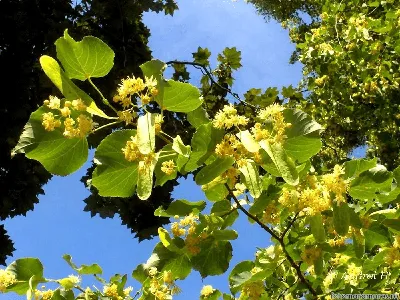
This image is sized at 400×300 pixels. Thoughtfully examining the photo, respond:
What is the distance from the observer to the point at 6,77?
570 centimetres

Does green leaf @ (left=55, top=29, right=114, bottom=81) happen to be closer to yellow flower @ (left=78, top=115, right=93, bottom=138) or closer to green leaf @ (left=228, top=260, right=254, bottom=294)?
yellow flower @ (left=78, top=115, right=93, bottom=138)

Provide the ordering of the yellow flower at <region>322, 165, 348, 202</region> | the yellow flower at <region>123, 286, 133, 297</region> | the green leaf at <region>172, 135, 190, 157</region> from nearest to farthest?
the green leaf at <region>172, 135, 190, 157</region> < the yellow flower at <region>322, 165, 348, 202</region> < the yellow flower at <region>123, 286, 133, 297</region>

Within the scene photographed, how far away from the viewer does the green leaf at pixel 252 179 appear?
3.85 ft

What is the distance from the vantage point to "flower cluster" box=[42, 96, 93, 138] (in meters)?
1.27

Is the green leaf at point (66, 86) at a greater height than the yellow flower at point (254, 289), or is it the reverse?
the green leaf at point (66, 86)

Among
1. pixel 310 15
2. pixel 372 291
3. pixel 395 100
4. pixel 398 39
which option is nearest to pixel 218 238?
pixel 372 291

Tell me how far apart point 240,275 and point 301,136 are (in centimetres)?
66

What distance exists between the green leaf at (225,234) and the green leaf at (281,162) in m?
0.38

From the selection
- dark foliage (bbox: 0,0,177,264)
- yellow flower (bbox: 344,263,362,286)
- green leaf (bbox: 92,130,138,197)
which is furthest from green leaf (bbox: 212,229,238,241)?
dark foliage (bbox: 0,0,177,264)

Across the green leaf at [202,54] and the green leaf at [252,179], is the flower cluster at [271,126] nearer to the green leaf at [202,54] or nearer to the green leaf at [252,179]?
the green leaf at [252,179]

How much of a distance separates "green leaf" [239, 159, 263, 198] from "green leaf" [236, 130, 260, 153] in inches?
2.7

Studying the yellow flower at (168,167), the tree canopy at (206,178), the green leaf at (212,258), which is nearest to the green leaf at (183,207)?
the tree canopy at (206,178)

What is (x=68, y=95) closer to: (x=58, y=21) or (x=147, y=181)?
(x=147, y=181)

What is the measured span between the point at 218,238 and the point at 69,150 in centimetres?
55
